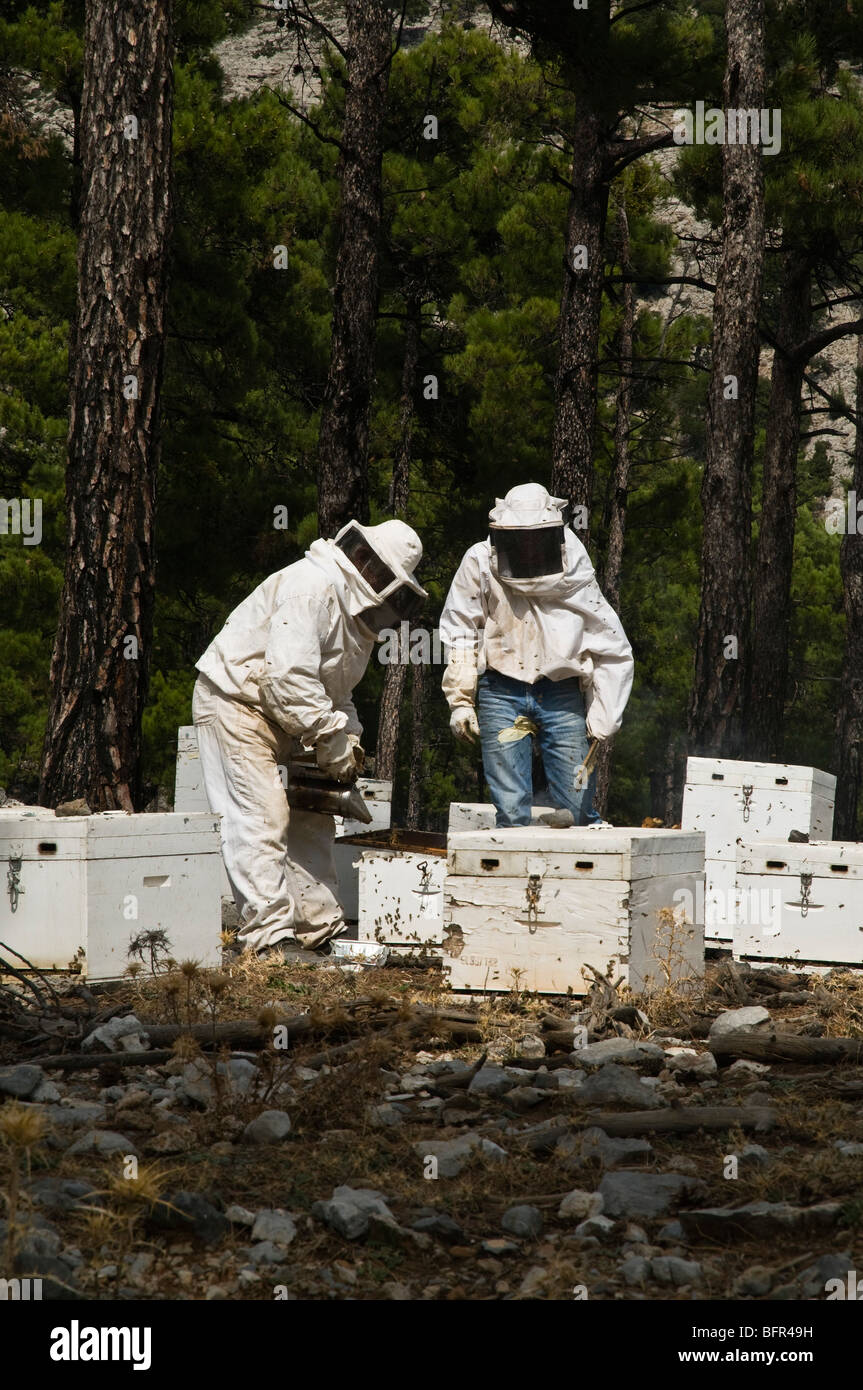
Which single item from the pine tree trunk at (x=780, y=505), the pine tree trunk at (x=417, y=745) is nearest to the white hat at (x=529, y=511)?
the pine tree trunk at (x=780, y=505)

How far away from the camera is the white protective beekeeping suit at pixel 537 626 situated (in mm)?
6859

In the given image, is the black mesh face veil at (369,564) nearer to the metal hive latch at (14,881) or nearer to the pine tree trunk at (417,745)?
the metal hive latch at (14,881)

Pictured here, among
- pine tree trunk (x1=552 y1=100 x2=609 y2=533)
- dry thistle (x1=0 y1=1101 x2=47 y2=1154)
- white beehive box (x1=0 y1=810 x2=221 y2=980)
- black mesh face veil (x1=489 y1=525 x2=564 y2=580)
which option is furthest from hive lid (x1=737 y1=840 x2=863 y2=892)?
pine tree trunk (x1=552 y1=100 x2=609 y2=533)

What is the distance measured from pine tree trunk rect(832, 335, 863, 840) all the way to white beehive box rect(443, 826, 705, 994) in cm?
1610

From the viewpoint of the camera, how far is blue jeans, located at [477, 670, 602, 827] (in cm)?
691

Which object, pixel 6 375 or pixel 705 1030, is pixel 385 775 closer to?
pixel 6 375

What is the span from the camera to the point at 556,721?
698cm

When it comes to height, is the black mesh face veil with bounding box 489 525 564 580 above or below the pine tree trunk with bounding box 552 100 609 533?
below

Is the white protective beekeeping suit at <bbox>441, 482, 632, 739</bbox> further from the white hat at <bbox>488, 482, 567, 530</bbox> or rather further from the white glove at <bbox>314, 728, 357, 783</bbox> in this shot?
the white glove at <bbox>314, 728, 357, 783</bbox>

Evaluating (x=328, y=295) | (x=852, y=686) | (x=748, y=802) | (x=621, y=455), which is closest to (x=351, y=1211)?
(x=748, y=802)

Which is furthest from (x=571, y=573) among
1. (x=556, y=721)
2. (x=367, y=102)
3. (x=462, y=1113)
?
(x=367, y=102)

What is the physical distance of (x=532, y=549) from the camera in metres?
6.83

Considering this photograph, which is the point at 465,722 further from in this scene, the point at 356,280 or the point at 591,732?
the point at 356,280

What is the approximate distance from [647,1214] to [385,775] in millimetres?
15657
